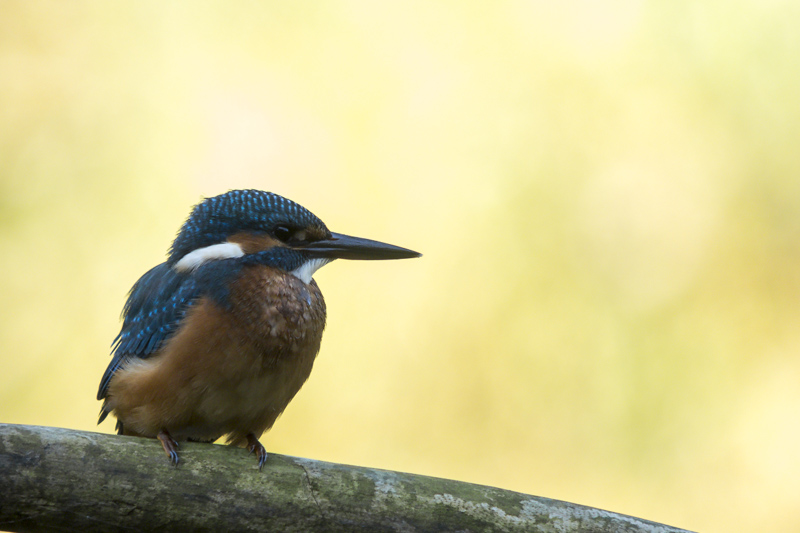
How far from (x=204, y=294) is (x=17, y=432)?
23.1 inches

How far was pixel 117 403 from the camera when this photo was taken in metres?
1.78

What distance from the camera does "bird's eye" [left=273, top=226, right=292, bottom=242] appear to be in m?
1.91

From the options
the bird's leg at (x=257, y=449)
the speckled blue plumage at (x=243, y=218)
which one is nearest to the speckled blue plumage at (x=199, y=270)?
the speckled blue plumage at (x=243, y=218)

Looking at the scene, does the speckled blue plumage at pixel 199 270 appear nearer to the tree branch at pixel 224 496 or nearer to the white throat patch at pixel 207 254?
the white throat patch at pixel 207 254

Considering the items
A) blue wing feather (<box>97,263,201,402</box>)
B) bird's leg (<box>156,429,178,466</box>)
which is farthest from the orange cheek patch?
bird's leg (<box>156,429,178,466</box>)

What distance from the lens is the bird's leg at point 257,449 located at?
1427mm

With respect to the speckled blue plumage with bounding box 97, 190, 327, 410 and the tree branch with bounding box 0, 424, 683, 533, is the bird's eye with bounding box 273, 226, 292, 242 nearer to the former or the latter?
the speckled blue plumage with bounding box 97, 190, 327, 410

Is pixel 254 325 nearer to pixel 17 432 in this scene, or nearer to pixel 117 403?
pixel 117 403

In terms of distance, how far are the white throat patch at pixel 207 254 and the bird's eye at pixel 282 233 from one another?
11 centimetres

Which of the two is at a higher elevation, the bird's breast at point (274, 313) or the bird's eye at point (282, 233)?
the bird's eye at point (282, 233)

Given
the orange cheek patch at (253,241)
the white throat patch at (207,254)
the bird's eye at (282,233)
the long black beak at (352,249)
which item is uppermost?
the long black beak at (352,249)

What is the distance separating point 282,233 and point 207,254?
0.20m

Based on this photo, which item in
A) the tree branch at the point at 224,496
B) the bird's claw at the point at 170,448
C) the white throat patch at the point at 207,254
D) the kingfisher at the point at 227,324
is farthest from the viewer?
the white throat patch at the point at 207,254

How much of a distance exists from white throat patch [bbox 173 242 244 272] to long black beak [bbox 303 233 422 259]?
19cm
